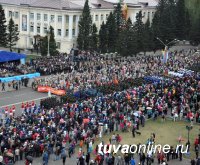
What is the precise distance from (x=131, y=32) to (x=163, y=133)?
35.1 metres

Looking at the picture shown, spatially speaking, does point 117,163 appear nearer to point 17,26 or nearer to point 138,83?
point 138,83

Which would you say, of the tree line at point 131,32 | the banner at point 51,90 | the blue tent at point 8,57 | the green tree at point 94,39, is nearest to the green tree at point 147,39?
the tree line at point 131,32

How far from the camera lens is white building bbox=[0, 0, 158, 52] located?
77312 mm

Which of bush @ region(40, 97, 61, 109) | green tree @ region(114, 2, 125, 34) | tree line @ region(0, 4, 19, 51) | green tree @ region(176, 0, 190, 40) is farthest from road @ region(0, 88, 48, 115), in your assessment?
green tree @ region(176, 0, 190, 40)

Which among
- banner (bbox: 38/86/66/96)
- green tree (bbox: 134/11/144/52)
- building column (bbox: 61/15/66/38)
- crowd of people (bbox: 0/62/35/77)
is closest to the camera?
banner (bbox: 38/86/66/96)

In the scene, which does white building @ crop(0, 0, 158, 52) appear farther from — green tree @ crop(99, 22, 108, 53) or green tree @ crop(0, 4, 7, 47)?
green tree @ crop(0, 4, 7, 47)

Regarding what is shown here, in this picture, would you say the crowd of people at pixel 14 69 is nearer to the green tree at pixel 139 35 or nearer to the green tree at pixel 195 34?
the green tree at pixel 139 35

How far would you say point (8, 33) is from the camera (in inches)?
2960

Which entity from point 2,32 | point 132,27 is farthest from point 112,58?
point 2,32

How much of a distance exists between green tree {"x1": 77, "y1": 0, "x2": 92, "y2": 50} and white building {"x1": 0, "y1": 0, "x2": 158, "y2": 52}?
2609mm

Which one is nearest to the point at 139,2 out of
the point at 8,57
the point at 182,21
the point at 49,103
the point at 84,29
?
the point at 182,21

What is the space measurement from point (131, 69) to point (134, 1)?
36.3 metres

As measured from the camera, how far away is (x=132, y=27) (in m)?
75.2

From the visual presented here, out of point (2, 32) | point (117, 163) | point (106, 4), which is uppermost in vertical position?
point (106, 4)
